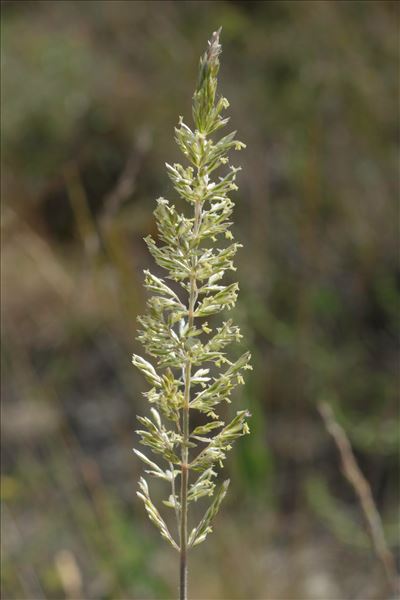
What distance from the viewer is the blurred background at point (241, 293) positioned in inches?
97.4

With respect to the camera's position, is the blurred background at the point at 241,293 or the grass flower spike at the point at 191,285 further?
the blurred background at the point at 241,293

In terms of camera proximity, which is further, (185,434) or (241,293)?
(241,293)

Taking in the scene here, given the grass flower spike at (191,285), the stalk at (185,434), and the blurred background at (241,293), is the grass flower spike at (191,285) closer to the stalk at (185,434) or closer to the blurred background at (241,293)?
the stalk at (185,434)

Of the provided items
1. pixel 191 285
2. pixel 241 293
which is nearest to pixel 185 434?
pixel 191 285

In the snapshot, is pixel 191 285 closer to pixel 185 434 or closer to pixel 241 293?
pixel 185 434

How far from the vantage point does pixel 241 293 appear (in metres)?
2.73

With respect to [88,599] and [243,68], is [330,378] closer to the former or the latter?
[88,599]

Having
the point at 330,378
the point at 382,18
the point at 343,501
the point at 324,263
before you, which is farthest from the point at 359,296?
the point at 382,18

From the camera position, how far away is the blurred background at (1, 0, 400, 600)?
2.47 meters

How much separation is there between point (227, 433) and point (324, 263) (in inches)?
134

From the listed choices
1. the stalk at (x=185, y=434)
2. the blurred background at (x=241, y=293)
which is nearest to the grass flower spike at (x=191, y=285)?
the stalk at (x=185, y=434)

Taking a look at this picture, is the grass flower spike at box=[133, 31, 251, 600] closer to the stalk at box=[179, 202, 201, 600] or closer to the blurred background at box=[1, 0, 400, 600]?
the stalk at box=[179, 202, 201, 600]

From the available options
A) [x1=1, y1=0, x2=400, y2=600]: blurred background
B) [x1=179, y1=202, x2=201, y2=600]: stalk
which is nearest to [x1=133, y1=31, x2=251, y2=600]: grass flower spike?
[x1=179, y1=202, x2=201, y2=600]: stalk

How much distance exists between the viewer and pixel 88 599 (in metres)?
2.80
